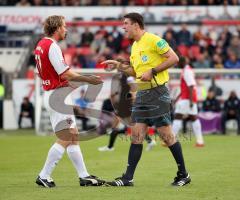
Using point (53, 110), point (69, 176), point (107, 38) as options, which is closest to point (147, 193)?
point (53, 110)

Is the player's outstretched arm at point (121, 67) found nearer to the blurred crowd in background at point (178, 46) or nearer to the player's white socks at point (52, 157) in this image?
the player's white socks at point (52, 157)

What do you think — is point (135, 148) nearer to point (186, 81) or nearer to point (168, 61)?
point (168, 61)

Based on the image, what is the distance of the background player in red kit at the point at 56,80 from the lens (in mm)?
11016

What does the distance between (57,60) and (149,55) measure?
1318mm

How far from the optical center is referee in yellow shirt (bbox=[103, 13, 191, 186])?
36.8ft

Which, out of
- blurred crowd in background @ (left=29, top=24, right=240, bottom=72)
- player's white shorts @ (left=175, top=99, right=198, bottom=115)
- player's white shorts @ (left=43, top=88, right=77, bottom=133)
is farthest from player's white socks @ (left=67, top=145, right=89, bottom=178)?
blurred crowd in background @ (left=29, top=24, right=240, bottom=72)

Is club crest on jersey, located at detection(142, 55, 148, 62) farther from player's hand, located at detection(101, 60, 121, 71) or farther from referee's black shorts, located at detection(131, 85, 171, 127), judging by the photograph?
player's hand, located at detection(101, 60, 121, 71)

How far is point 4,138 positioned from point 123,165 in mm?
10215

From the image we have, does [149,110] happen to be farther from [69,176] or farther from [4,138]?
[4,138]

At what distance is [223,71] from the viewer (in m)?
28.6

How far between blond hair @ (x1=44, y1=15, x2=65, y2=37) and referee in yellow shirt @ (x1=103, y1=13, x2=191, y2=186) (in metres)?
0.93

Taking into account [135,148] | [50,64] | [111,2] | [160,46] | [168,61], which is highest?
[160,46]

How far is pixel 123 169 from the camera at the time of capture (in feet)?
47.0

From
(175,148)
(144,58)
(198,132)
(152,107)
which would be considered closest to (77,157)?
(152,107)
